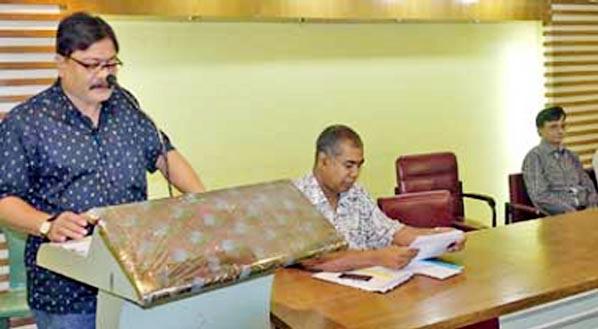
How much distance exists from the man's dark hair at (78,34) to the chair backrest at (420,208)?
2.01 m

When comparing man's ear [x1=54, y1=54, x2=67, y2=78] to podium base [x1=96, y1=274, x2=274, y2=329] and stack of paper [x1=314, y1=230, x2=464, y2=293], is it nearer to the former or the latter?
podium base [x1=96, y1=274, x2=274, y2=329]

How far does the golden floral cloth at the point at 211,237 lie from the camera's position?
1.34 m

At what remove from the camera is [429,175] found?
15.4 ft

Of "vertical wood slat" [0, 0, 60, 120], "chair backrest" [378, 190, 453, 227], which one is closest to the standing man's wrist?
"chair backrest" [378, 190, 453, 227]

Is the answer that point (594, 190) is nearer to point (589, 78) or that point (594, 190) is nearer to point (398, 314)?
point (589, 78)

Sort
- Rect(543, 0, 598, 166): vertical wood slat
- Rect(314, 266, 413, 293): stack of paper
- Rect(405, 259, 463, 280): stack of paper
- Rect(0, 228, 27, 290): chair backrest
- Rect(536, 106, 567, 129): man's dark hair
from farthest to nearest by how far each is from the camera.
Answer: Rect(543, 0, 598, 166): vertical wood slat
Rect(536, 106, 567, 129): man's dark hair
Rect(0, 228, 27, 290): chair backrest
Rect(405, 259, 463, 280): stack of paper
Rect(314, 266, 413, 293): stack of paper

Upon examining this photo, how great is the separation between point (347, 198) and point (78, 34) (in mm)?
1574

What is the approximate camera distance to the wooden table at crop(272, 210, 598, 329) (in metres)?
2.09

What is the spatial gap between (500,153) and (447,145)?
622mm

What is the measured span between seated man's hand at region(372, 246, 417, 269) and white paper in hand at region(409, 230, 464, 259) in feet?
0.11

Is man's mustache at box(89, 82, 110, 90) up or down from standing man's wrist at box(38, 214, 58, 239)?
up

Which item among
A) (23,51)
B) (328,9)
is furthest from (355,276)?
(328,9)

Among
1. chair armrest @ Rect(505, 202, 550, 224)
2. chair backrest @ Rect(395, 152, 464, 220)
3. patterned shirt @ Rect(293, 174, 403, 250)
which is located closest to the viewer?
patterned shirt @ Rect(293, 174, 403, 250)

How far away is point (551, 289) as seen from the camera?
7.63ft
